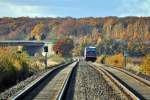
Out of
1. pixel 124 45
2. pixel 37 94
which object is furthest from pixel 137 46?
pixel 37 94

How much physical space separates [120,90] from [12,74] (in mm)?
12456

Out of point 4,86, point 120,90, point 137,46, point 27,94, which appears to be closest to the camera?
point 27,94

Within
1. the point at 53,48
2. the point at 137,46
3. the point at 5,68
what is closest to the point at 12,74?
the point at 5,68

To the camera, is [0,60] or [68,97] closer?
[68,97]

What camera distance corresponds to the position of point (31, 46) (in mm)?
174750

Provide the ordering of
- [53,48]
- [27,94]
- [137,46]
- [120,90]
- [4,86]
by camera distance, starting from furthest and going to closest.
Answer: [137,46] → [53,48] → [4,86] → [120,90] → [27,94]

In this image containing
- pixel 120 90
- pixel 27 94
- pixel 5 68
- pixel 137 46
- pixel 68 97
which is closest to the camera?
pixel 68 97

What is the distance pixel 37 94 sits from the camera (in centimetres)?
2492

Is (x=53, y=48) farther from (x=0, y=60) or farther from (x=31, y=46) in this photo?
(x=0, y=60)

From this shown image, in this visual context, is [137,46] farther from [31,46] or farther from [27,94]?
[27,94]

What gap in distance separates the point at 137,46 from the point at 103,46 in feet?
39.0

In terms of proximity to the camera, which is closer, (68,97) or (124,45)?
(68,97)

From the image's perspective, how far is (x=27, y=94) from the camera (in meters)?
24.8

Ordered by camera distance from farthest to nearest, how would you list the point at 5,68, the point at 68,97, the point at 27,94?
the point at 5,68 < the point at 27,94 < the point at 68,97
